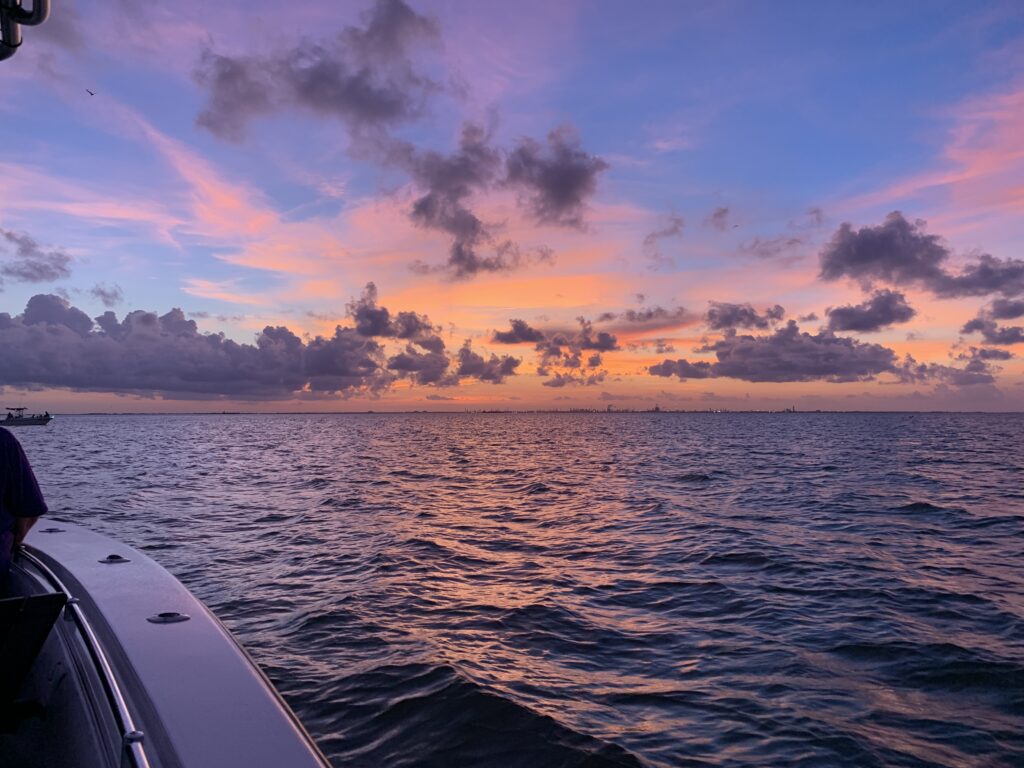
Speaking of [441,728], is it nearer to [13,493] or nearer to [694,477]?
[13,493]

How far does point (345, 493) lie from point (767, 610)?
739 inches

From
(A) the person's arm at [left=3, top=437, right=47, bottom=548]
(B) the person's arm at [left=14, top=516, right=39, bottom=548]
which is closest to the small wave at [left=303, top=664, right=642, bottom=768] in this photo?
(B) the person's arm at [left=14, top=516, right=39, bottom=548]

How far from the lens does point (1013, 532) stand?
16594mm

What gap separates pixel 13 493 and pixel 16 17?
11.2 ft

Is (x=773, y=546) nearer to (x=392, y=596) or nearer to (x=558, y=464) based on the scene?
(x=392, y=596)

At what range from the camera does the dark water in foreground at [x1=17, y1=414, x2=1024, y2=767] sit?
6055mm

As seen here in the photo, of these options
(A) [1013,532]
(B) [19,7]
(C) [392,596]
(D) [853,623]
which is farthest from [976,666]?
(A) [1013,532]

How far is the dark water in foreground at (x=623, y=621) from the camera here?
19.9 feet

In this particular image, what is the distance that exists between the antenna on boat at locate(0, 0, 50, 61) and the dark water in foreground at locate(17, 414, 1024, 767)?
18.8 feet

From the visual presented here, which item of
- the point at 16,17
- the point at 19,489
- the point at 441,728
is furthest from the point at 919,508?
the point at 16,17

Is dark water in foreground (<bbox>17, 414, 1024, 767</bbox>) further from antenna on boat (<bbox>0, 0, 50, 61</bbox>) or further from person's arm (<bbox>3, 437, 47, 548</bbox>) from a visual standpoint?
antenna on boat (<bbox>0, 0, 50, 61</bbox>)

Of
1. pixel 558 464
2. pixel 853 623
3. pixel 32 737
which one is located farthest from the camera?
pixel 558 464

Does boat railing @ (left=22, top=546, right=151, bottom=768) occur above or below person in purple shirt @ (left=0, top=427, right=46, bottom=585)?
below

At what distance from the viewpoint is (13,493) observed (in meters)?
4.67
